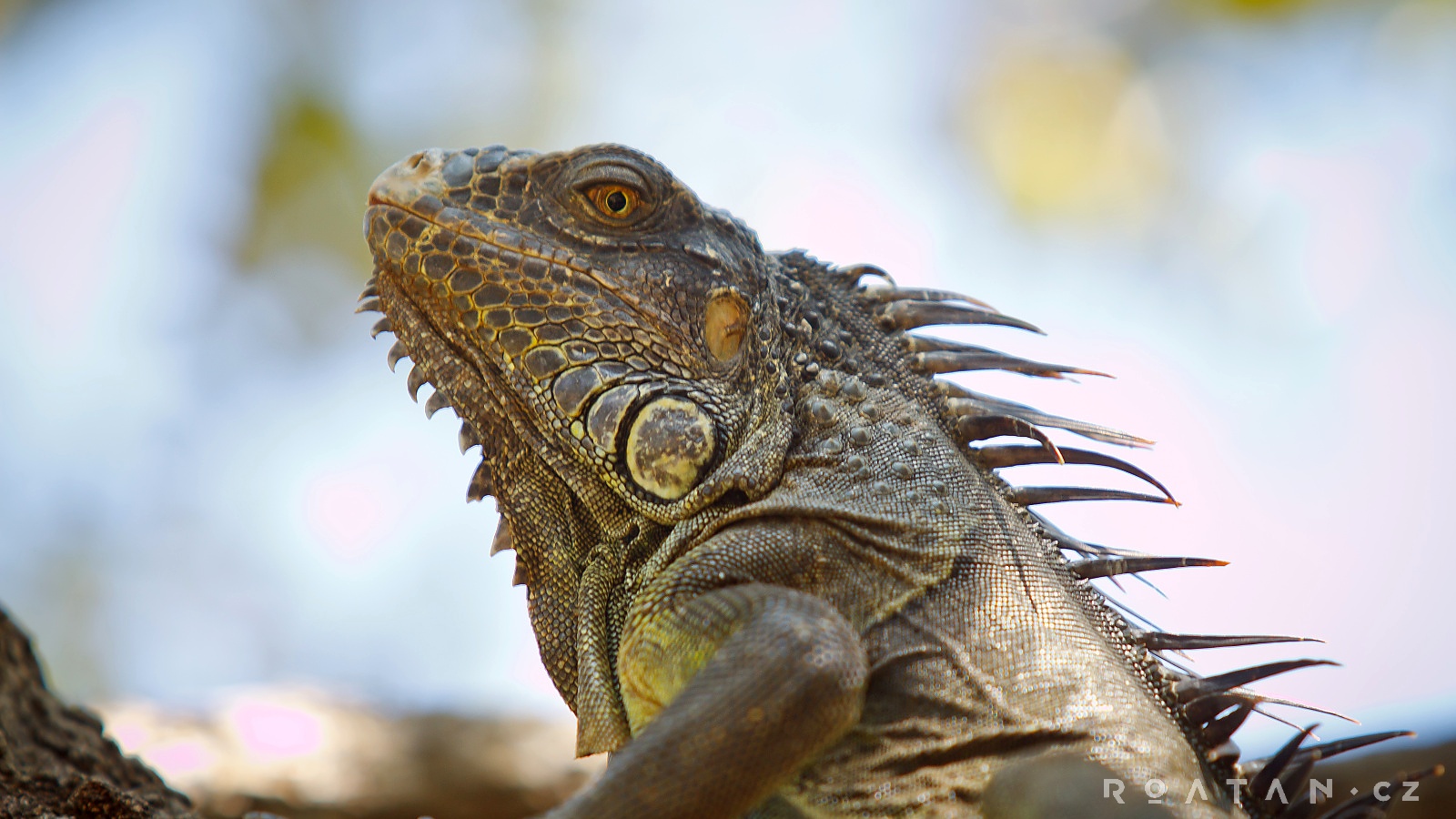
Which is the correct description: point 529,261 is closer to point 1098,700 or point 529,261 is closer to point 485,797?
point 1098,700

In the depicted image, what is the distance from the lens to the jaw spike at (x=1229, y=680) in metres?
3.40

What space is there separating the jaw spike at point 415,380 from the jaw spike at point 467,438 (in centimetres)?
23

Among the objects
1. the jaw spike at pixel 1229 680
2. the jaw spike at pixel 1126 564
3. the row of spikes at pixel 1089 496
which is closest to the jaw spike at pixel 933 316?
the row of spikes at pixel 1089 496

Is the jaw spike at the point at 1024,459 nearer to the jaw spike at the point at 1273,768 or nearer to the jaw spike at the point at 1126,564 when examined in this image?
the jaw spike at the point at 1126,564

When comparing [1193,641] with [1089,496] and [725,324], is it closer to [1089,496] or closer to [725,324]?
[1089,496]

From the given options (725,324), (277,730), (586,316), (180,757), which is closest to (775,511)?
(725,324)

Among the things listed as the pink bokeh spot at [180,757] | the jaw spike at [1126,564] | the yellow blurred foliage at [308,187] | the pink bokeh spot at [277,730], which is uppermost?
the yellow blurred foliage at [308,187]

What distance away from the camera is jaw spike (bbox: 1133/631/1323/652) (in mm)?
3537

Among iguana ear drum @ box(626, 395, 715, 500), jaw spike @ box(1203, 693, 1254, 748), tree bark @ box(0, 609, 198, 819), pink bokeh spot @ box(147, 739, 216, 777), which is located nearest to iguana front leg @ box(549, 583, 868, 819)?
iguana ear drum @ box(626, 395, 715, 500)

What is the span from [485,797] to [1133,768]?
632 cm

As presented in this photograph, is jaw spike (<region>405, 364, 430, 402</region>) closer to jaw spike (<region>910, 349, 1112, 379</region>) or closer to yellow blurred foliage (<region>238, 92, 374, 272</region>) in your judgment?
jaw spike (<region>910, 349, 1112, 379</region>)

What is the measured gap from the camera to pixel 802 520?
3.28 m

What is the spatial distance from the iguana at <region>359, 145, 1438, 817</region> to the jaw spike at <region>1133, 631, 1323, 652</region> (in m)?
0.01

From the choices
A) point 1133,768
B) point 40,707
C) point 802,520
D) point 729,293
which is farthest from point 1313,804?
point 40,707
